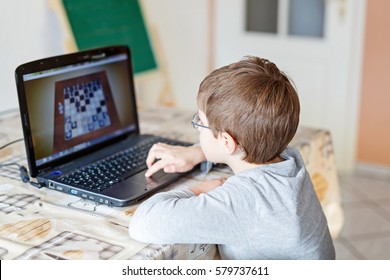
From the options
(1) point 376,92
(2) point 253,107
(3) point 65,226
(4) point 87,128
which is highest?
(2) point 253,107

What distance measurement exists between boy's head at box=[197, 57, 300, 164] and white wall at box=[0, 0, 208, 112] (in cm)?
106

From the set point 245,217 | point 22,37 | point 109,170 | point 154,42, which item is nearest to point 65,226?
point 109,170

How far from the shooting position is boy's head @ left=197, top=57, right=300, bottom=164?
3.92 ft

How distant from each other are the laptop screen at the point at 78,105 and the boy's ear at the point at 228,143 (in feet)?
1.48

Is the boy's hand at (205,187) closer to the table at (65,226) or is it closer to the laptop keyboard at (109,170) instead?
the table at (65,226)

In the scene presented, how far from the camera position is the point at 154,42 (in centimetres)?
284

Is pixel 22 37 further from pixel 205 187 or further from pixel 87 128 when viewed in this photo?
pixel 205 187

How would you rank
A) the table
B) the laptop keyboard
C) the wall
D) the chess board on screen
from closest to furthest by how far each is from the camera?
the table < the laptop keyboard < the chess board on screen < the wall

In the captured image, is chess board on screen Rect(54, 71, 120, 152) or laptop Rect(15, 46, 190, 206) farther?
chess board on screen Rect(54, 71, 120, 152)

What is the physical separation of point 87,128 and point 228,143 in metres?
0.48

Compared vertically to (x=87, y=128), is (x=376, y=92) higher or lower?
lower

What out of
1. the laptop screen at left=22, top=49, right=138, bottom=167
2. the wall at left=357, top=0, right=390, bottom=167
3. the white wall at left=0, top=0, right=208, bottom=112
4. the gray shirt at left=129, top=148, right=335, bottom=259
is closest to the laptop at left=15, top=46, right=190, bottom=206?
the laptop screen at left=22, top=49, right=138, bottom=167

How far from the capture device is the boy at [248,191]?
1.14 meters

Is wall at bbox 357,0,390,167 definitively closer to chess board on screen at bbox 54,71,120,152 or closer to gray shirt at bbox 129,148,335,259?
chess board on screen at bbox 54,71,120,152
